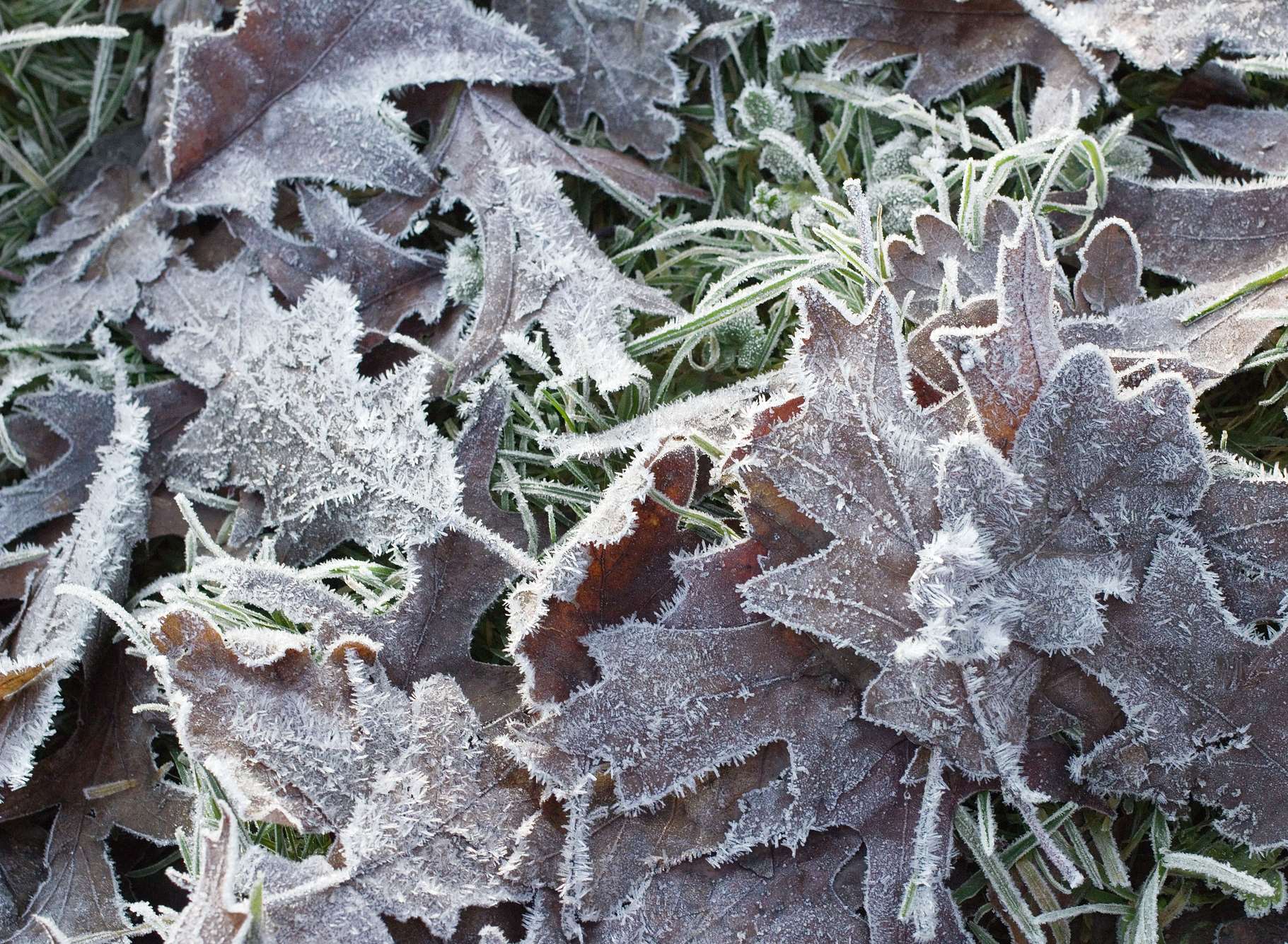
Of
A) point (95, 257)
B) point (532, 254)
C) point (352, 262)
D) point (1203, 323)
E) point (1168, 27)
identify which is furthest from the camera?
point (95, 257)

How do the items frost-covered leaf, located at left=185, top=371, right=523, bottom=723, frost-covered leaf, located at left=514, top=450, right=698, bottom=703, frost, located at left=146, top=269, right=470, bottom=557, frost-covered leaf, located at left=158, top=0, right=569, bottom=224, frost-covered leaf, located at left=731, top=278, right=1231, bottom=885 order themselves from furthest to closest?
1. frost-covered leaf, located at left=158, top=0, right=569, bottom=224
2. frost, located at left=146, top=269, right=470, bottom=557
3. frost-covered leaf, located at left=185, top=371, right=523, bottom=723
4. frost-covered leaf, located at left=514, top=450, right=698, bottom=703
5. frost-covered leaf, located at left=731, top=278, right=1231, bottom=885

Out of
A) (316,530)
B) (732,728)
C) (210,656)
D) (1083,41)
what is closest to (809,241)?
(1083,41)

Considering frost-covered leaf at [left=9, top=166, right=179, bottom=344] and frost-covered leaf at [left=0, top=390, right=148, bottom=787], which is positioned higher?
frost-covered leaf at [left=9, top=166, right=179, bottom=344]

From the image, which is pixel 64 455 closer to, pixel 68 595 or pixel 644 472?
pixel 68 595

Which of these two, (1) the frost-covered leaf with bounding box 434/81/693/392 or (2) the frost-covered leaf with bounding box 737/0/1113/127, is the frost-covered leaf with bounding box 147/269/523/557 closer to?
(1) the frost-covered leaf with bounding box 434/81/693/392

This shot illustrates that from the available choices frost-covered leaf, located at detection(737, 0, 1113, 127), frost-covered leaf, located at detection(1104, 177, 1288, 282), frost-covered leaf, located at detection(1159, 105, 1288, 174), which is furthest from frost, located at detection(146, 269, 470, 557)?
frost-covered leaf, located at detection(1159, 105, 1288, 174)

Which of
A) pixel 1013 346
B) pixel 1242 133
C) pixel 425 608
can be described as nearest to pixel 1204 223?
pixel 1242 133

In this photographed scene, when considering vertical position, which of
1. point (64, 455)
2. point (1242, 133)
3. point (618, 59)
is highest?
point (618, 59)
